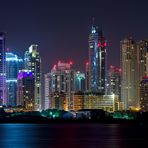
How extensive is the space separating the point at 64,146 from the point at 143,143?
1085 centimetres

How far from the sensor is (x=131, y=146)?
7769cm

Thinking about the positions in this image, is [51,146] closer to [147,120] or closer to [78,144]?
[78,144]

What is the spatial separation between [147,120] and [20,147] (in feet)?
398

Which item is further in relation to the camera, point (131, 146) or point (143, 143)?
point (143, 143)

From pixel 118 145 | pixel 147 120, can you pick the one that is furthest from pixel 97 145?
pixel 147 120

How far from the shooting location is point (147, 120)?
196 m

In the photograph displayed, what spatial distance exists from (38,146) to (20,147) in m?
2.20

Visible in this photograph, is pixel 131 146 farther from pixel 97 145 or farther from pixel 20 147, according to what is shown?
pixel 20 147

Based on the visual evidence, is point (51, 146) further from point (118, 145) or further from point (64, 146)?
point (118, 145)

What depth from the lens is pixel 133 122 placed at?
19975cm

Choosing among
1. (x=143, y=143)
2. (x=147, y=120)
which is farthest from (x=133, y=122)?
(x=143, y=143)

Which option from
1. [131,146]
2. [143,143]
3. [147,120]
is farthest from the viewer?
[147,120]

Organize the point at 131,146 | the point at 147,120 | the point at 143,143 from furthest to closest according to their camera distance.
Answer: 1. the point at 147,120
2. the point at 143,143
3. the point at 131,146

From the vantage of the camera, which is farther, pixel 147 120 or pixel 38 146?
pixel 147 120
